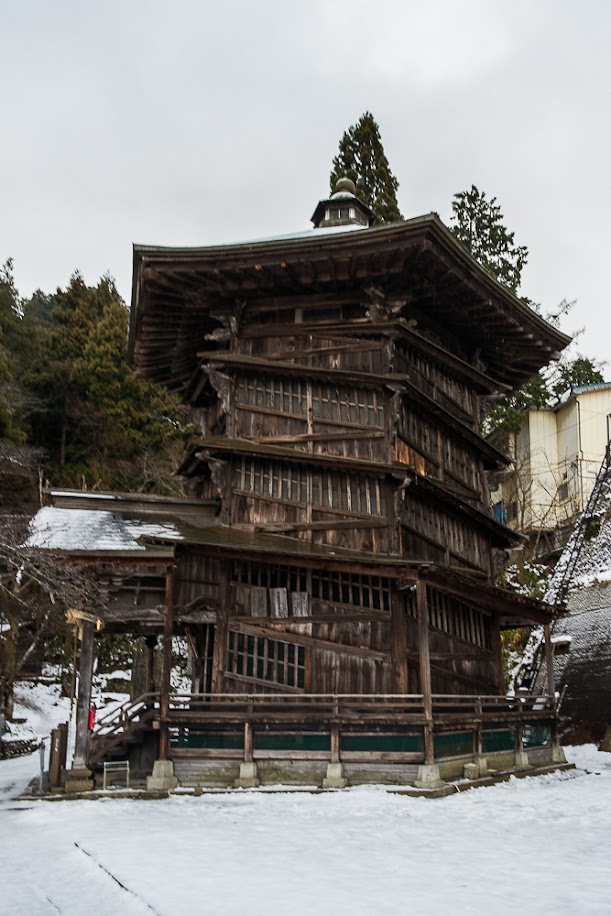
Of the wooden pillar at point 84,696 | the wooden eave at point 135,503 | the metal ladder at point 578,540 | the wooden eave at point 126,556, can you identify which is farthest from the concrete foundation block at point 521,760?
the metal ladder at point 578,540

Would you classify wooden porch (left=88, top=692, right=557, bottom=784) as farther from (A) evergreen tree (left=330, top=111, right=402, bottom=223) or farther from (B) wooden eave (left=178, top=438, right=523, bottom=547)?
(A) evergreen tree (left=330, top=111, right=402, bottom=223)

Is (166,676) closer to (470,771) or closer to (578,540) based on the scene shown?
(470,771)

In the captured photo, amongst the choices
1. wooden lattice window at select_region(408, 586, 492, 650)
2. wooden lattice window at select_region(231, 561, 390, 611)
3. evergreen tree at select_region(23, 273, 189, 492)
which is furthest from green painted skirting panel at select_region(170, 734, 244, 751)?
evergreen tree at select_region(23, 273, 189, 492)

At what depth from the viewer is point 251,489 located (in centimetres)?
1814

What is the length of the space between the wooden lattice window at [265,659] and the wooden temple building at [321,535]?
0.13ft

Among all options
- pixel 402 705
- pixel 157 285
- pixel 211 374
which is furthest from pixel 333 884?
pixel 157 285

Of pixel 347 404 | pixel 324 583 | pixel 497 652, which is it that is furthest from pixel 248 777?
pixel 497 652

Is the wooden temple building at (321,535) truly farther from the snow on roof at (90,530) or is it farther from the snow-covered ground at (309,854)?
the snow-covered ground at (309,854)

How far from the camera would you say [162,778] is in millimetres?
14461

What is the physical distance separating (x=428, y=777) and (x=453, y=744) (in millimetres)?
1905

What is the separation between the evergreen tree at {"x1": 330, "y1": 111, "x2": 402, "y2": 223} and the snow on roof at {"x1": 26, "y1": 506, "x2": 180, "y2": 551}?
2434 cm

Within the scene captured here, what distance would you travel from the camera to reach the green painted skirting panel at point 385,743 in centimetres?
1495

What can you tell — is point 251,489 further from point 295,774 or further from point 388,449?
point 295,774

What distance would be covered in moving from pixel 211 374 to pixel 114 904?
12.6 metres
